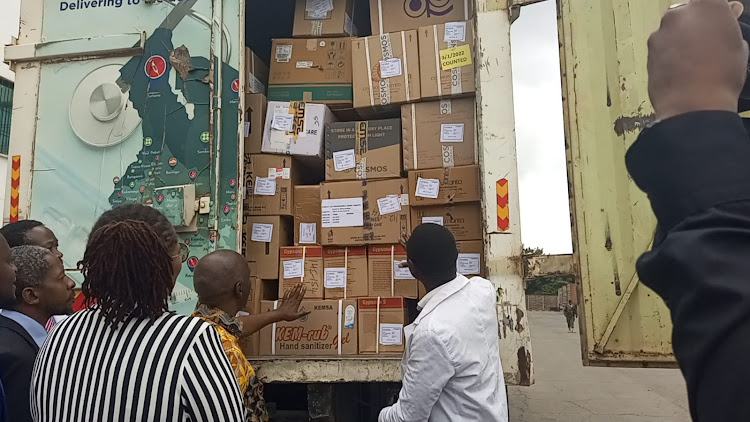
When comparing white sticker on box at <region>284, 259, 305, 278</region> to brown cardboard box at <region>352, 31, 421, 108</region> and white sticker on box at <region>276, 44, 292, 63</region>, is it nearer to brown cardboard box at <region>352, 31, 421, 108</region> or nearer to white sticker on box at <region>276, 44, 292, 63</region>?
brown cardboard box at <region>352, 31, 421, 108</region>

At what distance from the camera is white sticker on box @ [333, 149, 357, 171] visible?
339cm

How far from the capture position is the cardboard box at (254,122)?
353 centimetres

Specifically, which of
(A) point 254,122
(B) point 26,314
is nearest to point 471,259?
(A) point 254,122

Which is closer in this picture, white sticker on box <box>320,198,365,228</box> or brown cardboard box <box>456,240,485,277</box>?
brown cardboard box <box>456,240,485,277</box>

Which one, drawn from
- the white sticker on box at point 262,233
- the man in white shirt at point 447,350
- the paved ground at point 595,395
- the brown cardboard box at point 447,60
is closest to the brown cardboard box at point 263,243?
the white sticker on box at point 262,233

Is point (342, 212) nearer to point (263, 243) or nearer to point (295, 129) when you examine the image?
point (263, 243)

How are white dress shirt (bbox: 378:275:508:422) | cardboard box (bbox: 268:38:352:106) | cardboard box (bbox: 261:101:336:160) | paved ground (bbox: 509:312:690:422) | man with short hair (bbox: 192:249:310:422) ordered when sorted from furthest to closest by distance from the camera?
1. paved ground (bbox: 509:312:690:422)
2. cardboard box (bbox: 268:38:352:106)
3. cardboard box (bbox: 261:101:336:160)
4. man with short hair (bbox: 192:249:310:422)
5. white dress shirt (bbox: 378:275:508:422)

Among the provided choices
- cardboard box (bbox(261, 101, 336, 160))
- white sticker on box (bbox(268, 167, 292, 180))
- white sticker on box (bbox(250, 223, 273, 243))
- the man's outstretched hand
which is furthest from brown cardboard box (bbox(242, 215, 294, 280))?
the man's outstretched hand

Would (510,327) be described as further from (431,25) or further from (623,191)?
(431,25)

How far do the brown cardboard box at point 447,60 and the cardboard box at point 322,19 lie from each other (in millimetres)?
644

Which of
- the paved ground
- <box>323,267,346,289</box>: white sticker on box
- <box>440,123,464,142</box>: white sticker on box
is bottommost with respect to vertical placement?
the paved ground

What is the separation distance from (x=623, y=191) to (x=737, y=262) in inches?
89.7

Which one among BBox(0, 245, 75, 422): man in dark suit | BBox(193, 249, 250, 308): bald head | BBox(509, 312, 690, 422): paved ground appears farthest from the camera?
BBox(509, 312, 690, 422): paved ground

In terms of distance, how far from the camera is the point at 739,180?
0.50m
